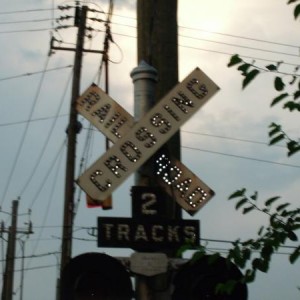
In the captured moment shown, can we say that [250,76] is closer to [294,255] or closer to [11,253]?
[294,255]

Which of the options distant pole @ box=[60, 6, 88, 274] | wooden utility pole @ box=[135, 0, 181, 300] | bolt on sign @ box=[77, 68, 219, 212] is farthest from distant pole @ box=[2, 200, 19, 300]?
bolt on sign @ box=[77, 68, 219, 212]

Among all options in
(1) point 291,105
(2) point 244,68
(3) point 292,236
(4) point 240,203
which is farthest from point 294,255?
(2) point 244,68

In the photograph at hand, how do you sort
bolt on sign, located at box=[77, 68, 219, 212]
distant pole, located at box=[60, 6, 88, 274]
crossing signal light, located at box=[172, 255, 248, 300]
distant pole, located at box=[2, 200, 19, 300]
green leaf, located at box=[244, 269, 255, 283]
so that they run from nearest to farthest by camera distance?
green leaf, located at box=[244, 269, 255, 283], crossing signal light, located at box=[172, 255, 248, 300], bolt on sign, located at box=[77, 68, 219, 212], distant pole, located at box=[60, 6, 88, 274], distant pole, located at box=[2, 200, 19, 300]

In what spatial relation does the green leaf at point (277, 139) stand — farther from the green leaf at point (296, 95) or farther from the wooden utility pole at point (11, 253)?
the wooden utility pole at point (11, 253)

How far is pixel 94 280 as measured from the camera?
156 inches

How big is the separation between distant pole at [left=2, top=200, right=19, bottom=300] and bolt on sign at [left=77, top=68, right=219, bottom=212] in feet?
112

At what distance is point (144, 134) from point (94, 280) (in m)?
0.89

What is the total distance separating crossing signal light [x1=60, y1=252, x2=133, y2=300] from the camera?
394 centimetres

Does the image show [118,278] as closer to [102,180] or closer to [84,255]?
[84,255]

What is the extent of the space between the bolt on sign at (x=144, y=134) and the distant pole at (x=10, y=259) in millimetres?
34228

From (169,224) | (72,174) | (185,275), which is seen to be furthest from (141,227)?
(72,174)

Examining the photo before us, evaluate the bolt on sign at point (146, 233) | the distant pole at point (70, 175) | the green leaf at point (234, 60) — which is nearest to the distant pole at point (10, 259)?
the distant pole at point (70, 175)

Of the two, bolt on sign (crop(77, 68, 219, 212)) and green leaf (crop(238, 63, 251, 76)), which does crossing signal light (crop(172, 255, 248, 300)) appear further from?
green leaf (crop(238, 63, 251, 76))

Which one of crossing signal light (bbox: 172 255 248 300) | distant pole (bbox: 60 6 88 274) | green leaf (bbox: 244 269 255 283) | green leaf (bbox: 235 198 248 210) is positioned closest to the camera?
green leaf (bbox: 244 269 255 283)
